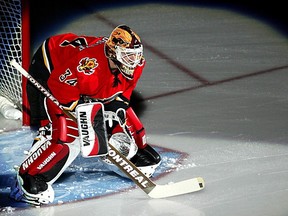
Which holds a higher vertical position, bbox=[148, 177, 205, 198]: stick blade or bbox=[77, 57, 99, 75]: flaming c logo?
bbox=[77, 57, 99, 75]: flaming c logo

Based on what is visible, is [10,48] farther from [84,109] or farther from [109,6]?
[109,6]

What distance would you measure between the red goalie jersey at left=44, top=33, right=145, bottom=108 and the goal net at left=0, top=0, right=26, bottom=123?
69cm

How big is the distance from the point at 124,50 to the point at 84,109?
27cm

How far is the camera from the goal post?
5.23 m

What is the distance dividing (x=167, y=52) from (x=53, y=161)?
5.44 feet

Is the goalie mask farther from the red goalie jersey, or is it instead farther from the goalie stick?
the goalie stick

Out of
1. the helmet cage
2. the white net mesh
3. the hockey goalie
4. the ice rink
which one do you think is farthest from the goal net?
the helmet cage

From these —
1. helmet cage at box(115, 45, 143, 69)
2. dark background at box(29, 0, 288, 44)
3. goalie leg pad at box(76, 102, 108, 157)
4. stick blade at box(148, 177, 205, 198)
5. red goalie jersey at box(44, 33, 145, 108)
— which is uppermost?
helmet cage at box(115, 45, 143, 69)

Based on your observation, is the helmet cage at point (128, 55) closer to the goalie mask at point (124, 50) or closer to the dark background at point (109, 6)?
the goalie mask at point (124, 50)

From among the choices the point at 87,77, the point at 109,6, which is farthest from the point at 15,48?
the point at 109,6

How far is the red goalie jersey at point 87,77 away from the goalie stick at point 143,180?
0.07 m

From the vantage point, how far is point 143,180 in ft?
15.1

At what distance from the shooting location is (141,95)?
562 centimetres

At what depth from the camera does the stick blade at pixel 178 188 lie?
15.2 feet
